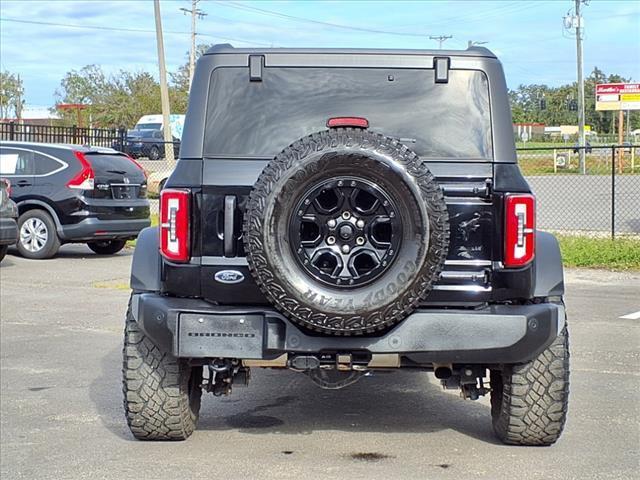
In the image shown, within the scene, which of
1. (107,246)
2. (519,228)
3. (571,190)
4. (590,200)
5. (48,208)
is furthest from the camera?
(571,190)

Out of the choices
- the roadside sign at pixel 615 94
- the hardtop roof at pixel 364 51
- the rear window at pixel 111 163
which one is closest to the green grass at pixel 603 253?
the rear window at pixel 111 163

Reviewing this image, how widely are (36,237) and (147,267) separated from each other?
9.62m

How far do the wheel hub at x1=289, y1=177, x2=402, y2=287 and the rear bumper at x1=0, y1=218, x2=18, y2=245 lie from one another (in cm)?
908

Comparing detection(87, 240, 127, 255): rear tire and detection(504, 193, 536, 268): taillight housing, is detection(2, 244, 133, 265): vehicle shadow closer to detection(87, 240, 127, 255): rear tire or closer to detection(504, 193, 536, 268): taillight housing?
detection(87, 240, 127, 255): rear tire

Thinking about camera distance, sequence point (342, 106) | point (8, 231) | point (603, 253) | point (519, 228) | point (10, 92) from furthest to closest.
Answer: point (10, 92) → point (603, 253) → point (8, 231) → point (342, 106) → point (519, 228)

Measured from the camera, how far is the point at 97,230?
46.6 ft

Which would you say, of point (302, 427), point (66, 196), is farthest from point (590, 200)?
point (302, 427)

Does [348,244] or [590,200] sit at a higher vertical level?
[590,200]

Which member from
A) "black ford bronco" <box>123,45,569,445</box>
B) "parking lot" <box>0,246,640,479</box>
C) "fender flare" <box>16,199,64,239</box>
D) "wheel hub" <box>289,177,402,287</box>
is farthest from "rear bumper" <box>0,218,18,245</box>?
"wheel hub" <box>289,177,402,287</box>

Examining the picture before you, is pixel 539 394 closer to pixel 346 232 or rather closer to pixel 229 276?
pixel 346 232

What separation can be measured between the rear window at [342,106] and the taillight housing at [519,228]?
0.41m

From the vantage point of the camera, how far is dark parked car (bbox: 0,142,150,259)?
14211mm

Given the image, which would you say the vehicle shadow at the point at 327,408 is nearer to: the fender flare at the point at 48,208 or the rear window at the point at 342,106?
the rear window at the point at 342,106

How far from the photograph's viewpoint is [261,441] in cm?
553
